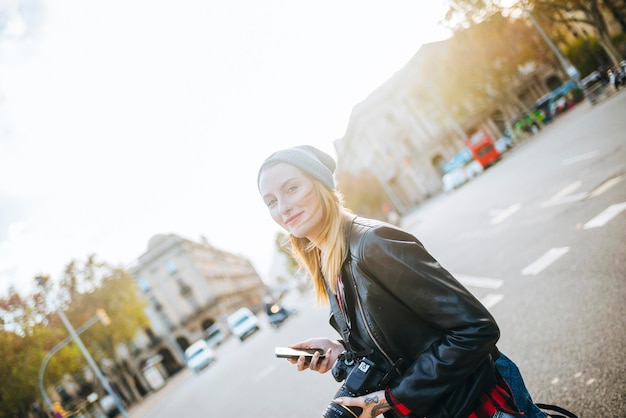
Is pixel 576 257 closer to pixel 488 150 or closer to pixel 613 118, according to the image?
pixel 613 118

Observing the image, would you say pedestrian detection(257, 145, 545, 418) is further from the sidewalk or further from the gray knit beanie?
the sidewalk

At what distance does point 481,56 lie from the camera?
28.0m

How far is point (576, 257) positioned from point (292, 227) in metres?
4.96

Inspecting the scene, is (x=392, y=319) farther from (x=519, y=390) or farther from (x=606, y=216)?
(x=606, y=216)

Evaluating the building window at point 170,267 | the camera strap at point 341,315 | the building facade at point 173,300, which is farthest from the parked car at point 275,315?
the building window at point 170,267

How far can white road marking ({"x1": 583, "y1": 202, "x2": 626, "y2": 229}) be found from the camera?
4984mm

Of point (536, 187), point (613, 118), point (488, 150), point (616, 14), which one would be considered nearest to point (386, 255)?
point (536, 187)

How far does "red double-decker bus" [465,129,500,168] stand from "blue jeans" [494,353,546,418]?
27.9 m

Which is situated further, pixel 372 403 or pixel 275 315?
pixel 275 315

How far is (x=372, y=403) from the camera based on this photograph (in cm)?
126

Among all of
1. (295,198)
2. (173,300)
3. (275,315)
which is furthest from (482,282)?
(173,300)

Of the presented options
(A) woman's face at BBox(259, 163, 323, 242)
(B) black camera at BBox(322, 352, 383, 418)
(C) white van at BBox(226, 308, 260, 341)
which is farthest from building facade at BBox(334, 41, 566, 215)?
(B) black camera at BBox(322, 352, 383, 418)

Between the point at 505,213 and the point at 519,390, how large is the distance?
8868mm

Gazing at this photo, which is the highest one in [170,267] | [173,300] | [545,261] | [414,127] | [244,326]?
[170,267]
